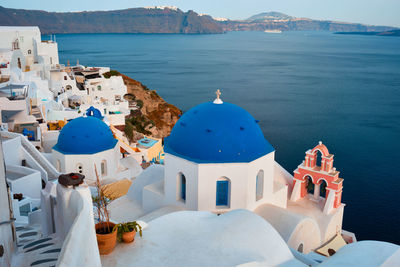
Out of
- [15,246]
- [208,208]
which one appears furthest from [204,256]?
[208,208]

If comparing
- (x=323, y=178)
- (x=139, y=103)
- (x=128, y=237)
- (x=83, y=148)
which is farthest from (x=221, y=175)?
(x=139, y=103)

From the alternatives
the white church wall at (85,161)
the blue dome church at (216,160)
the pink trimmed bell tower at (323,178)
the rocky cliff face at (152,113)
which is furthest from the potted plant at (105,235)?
the rocky cliff face at (152,113)

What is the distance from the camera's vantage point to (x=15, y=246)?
584 cm

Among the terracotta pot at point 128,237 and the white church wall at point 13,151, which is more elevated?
the terracotta pot at point 128,237

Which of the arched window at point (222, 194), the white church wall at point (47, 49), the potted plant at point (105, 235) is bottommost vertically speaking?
the arched window at point (222, 194)

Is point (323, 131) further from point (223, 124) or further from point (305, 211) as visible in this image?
point (223, 124)

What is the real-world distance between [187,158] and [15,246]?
5400 mm

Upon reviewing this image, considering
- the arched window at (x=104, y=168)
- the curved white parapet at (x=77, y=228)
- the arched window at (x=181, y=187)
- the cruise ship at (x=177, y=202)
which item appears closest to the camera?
the curved white parapet at (x=77, y=228)

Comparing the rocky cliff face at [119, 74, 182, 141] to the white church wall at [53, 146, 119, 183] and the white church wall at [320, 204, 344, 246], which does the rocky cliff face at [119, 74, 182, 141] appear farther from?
the white church wall at [320, 204, 344, 246]

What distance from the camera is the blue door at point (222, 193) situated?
10877 mm

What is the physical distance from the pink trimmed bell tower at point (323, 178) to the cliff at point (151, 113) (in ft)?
90.6

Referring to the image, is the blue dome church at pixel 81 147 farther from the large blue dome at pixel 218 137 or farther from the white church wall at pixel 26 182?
the large blue dome at pixel 218 137

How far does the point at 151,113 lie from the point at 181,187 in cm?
3884

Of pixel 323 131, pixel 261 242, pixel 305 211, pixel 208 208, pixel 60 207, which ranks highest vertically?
pixel 60 207
